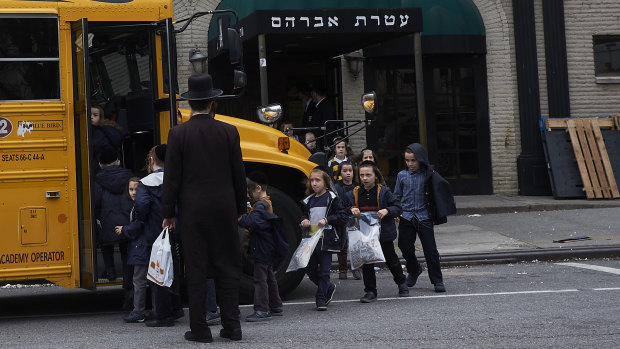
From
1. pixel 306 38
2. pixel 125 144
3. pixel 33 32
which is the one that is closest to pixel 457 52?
pixel 306 38

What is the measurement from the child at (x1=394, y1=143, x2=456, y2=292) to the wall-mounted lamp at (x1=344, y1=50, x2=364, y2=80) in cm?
800

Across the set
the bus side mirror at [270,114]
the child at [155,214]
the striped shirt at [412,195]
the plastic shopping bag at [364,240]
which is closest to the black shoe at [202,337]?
the child at [155,214]

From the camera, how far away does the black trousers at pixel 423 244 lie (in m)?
9.82

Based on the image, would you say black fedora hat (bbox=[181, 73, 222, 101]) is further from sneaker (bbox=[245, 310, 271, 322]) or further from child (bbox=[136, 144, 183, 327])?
sneaker (bbox=[245, 310, 271, 322])

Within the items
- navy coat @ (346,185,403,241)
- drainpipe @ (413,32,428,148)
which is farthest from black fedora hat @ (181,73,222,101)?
drainpipe @ (413,32,428,148)

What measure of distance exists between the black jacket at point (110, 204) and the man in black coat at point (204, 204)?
4.43 ft

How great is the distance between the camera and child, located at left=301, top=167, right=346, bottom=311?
28.9 feet

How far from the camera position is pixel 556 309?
8234mm

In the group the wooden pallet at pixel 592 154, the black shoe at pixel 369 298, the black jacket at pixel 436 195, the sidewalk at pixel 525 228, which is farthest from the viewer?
the wooden pallet at pixel 592 154

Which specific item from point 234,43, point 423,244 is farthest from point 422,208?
point 234,43

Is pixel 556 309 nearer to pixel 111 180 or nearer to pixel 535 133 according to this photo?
pixel 111 180

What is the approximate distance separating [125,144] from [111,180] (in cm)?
101

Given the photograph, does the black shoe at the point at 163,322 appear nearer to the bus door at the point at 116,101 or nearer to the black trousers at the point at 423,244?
the bus door at the point at 116,101

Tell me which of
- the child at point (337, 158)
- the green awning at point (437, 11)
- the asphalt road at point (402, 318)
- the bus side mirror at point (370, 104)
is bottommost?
the asphalt road at point (402, 318)
